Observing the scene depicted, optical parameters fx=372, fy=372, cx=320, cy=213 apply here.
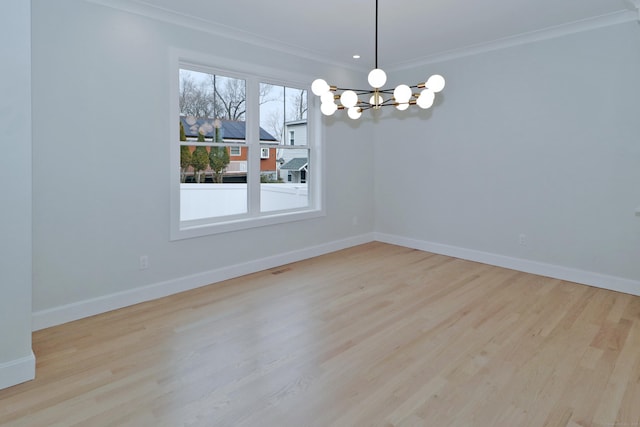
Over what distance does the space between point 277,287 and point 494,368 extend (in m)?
2.20

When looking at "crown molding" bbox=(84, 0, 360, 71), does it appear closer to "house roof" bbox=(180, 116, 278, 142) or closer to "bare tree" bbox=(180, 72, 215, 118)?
"bare tree" bbox=(180, 72, 215, 118)

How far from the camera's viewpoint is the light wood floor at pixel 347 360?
6.58 ft

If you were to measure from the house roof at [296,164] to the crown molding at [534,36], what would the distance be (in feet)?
6.52

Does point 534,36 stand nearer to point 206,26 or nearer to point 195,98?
point 206,26

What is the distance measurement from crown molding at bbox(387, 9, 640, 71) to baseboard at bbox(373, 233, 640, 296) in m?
2.52

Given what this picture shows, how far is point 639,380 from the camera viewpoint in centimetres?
230

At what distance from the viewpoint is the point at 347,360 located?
99.7 inches

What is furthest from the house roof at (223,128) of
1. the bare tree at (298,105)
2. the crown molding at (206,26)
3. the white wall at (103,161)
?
the crown molding at (206,26)

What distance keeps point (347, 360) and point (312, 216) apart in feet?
9.07

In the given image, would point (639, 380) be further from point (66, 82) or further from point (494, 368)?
point (66, 82)

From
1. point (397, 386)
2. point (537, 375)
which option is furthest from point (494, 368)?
point (397, 386)

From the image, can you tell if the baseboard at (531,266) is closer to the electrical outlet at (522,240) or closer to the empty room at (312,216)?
the empty room at (312,216)

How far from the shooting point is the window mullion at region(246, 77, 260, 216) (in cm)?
436

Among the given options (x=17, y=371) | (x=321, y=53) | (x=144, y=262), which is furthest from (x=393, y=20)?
(x=17, y=371)
